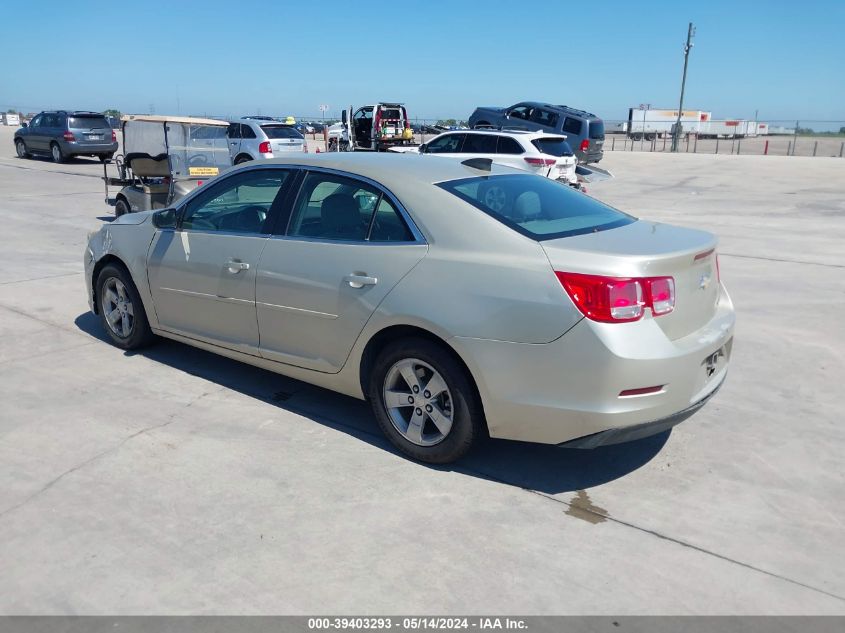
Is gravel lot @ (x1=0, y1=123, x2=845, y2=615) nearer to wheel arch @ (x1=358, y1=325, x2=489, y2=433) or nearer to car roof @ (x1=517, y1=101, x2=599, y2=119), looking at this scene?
wheel arch @ (x1=358, y1=325, x2=489, y2=433)

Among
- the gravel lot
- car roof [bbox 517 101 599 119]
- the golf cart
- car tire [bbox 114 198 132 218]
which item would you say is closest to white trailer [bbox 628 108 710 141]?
car roof [bbox 517 101 599 119]

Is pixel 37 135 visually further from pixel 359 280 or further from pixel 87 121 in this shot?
pixel 359 280

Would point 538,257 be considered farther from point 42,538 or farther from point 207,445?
point 42,538

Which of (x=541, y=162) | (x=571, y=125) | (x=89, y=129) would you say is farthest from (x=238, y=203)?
(x=89, y=129)

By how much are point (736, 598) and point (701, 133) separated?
2771 inches

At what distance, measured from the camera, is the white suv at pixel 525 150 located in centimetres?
1488

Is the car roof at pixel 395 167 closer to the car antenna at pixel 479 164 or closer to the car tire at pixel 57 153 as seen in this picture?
the car antenna at pixel 479 164

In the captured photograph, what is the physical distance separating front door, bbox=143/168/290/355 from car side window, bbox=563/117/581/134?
20.2m

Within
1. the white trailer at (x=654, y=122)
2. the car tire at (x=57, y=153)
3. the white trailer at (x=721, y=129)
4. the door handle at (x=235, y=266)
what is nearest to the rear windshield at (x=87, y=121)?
the car tire at (x=57, y=153)

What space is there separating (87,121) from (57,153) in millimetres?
1567

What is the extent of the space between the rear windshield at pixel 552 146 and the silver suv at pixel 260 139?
7059 millimetres

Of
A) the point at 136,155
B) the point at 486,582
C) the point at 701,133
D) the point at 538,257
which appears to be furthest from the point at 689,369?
the point at 701,133

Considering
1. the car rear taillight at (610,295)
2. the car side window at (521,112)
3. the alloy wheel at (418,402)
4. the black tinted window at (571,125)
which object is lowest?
the alloy wheel at (418,402)
